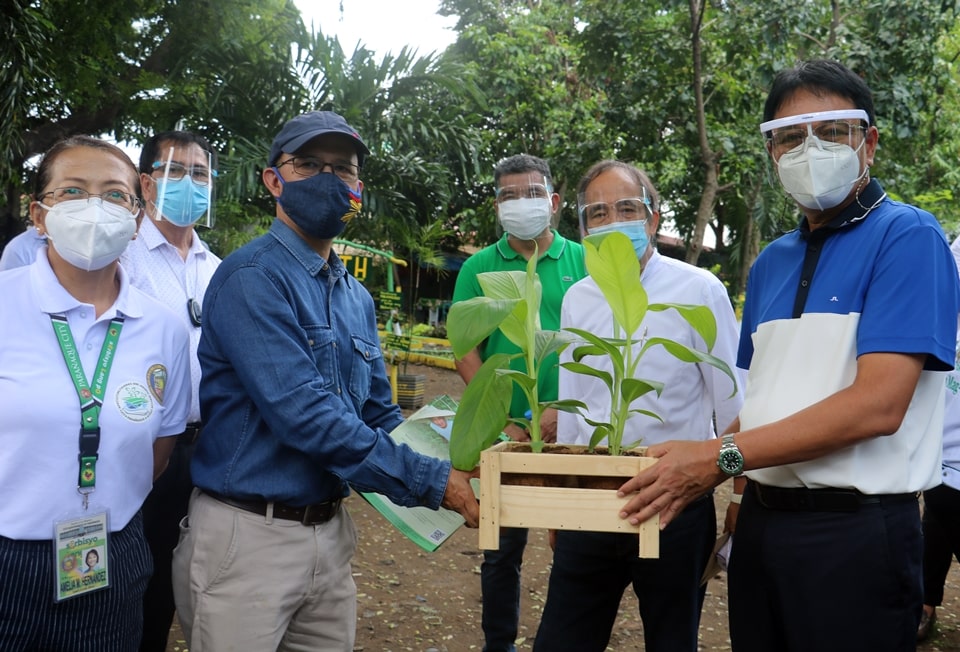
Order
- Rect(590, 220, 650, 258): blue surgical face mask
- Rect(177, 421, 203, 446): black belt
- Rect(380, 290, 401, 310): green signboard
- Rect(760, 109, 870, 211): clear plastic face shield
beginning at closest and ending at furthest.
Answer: Rect(760, 109, 870, 211): clear plastic face shield, Rect(590, 220, 650, 258): blue surgical face mask, Rect(177, 421, 203, 446): black belt, Rect(380, 290, 401, 310): green signboard

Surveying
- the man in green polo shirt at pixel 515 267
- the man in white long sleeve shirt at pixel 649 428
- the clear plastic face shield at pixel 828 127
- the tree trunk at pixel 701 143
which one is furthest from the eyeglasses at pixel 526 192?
the tree trunk at pixel 701 143

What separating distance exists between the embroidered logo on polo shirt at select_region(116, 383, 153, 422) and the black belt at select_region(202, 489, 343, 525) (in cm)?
27

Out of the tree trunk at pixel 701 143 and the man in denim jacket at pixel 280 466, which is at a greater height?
the tree trunk at pixel 701 143

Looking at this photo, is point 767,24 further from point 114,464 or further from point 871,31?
point 114,464

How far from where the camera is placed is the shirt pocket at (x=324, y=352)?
6.87ft

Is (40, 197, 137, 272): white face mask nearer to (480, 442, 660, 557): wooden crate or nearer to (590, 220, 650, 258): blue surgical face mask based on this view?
(480, 442, 660, 557): wooden crate

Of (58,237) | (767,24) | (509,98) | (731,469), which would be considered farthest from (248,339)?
(509,98)

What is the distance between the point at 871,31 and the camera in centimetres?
762

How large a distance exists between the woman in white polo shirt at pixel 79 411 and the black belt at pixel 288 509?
22 centimetres

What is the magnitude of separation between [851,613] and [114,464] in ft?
5.60

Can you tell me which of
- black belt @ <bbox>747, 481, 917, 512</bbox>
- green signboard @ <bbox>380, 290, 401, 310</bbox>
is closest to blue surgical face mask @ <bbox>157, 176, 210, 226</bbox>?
black belt @ <bbox>747, 481, 917, 512</bbox>

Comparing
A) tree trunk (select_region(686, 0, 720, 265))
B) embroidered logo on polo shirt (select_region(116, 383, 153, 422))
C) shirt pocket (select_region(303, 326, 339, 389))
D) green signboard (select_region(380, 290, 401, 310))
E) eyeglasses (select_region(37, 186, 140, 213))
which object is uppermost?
tree trunk (select_region(686, 0, 720, 265))

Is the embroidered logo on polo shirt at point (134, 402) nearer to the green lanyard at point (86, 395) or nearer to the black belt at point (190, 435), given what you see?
the green lanyard at point (86, 395)

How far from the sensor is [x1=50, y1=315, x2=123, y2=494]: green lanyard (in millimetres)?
1828
